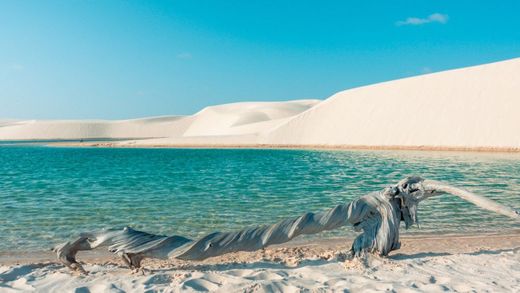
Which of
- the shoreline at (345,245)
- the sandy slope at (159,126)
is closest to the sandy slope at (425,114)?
the shoreline at (345,245)

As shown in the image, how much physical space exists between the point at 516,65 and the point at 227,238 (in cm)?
5349

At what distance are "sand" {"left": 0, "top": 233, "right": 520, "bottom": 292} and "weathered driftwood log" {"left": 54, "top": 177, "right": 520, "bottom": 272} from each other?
0.67 feet

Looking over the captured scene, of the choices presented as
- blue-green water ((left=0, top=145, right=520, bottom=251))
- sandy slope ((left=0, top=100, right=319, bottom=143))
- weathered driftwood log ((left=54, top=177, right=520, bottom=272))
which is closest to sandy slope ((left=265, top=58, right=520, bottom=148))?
blue-green water ((left=0, top=145, right=520, bottom=251))

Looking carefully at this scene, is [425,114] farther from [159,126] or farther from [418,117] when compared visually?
[159,126]

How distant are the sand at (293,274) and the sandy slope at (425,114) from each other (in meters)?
39.1

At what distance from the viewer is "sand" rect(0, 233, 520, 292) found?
4.34m

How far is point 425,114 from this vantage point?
50750mm

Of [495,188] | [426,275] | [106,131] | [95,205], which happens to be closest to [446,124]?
[495,188]

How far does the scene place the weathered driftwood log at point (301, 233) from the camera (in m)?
4.84

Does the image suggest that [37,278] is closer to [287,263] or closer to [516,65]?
[287,263]

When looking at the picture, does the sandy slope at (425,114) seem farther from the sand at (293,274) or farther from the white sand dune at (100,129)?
the white sand dune at (100,129)

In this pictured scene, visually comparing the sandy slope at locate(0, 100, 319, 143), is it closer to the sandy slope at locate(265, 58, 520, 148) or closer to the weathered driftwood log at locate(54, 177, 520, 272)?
the sandy slope at locate(265, 58, 520, 148)

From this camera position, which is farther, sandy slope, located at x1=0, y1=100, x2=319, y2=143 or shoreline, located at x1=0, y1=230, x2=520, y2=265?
sandy slope, located at x1=0, y1=100, x2=319, y2=143

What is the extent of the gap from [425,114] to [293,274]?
163 feet
